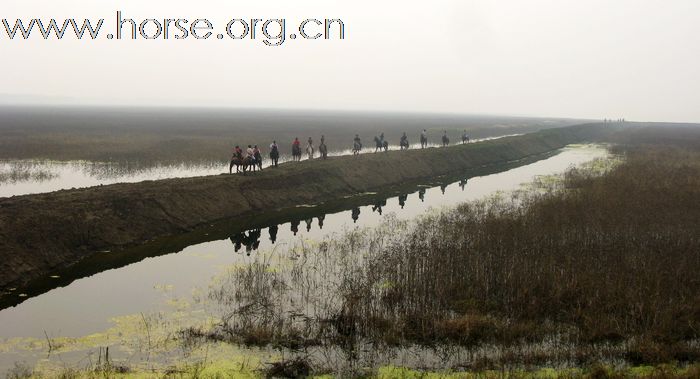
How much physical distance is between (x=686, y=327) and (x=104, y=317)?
45.4 ft

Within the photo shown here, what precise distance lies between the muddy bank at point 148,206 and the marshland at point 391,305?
128 centimetres

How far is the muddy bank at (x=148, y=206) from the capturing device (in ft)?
56.4

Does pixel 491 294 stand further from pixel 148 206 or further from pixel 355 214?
pixel 148 206

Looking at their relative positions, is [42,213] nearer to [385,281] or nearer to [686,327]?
[385,281]

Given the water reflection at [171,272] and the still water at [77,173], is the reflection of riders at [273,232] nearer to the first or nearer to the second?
the water reflection at [171,272]

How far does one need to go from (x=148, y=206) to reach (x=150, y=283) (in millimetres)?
7326

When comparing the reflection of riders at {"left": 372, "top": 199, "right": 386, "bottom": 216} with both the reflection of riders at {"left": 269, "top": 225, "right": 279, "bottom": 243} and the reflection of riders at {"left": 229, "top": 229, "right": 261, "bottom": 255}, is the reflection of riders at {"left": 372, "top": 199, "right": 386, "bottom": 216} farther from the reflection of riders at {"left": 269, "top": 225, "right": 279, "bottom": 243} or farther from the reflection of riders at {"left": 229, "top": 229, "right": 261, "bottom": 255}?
the reflection of riders at {"left": 229, "top": 229, "right": 261, "bottom": 255}

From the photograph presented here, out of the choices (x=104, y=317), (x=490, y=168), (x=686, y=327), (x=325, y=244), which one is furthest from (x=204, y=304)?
(x=490, y=168)

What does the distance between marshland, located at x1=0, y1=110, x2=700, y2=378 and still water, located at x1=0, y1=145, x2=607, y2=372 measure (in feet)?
0.24

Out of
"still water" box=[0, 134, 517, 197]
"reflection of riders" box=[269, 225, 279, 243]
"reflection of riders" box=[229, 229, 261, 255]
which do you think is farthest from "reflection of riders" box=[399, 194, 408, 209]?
"still water" box=[0, 134, 517, 197]

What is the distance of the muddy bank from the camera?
17188 mm

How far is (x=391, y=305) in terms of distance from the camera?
13.0 meters

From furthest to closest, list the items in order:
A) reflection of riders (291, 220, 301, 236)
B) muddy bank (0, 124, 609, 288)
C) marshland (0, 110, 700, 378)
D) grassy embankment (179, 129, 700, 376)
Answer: reflection of riders (291, 220, 301, 236) < muddy bank (0, 124, 609, 288) < grassy embankment (179, 129, 700, 376) < marshland (0, 110, 700, 378)

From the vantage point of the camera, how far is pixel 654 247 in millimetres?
16672
